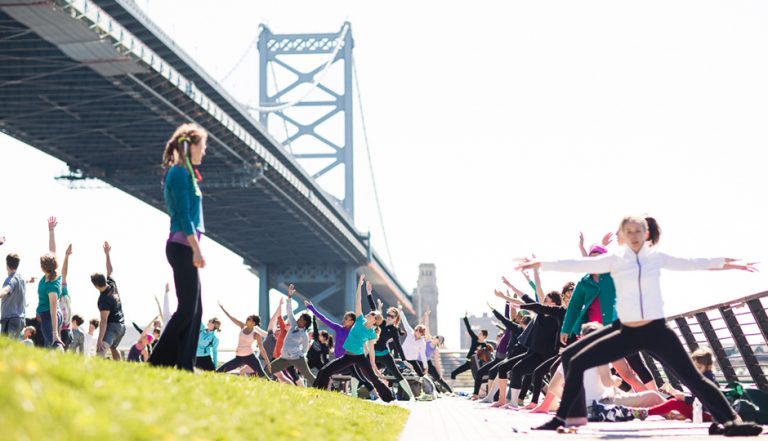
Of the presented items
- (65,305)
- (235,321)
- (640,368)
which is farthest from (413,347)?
(640,368)

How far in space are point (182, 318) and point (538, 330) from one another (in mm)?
5109

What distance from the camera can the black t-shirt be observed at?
1081 cm

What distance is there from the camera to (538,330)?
10.4 meters

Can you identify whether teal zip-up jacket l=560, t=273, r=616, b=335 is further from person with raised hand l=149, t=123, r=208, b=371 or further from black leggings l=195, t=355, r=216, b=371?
black leggings l=195, t=355, r=216, b=371

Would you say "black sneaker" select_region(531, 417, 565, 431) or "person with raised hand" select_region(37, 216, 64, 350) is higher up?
"person with raised hand" select_region(37, 216, 64, 350)

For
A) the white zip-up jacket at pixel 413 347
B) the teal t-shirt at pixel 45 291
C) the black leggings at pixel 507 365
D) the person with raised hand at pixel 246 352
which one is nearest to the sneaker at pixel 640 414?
the black leggings at pixel 507 365

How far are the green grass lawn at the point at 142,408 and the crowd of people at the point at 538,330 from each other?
91 cm

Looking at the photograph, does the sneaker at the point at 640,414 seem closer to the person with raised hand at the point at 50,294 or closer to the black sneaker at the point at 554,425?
the black sneaker at the point at 554,425

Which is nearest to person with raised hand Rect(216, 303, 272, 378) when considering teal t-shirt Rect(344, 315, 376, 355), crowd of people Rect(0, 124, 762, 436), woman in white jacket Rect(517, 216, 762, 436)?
crowd of people Rect(0, 124, 762, 436)

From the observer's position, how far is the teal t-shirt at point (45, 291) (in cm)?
948

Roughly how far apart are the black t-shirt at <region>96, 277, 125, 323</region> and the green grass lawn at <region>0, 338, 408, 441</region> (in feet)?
14.8

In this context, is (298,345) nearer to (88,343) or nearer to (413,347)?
(88,343)

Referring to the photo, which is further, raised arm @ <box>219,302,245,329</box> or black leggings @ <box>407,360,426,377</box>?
black leggings @ <box>407,360,426,377</box>

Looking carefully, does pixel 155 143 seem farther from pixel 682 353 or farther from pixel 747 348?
pixel 682 353
